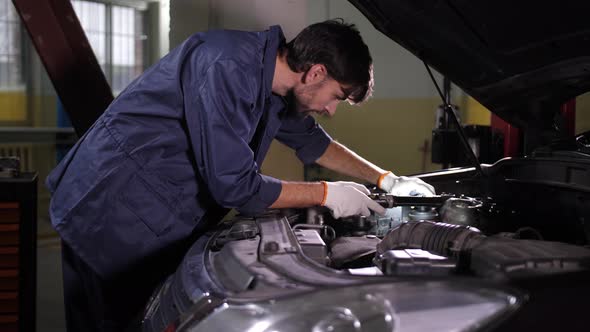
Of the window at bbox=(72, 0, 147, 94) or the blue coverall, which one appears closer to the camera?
the blue coverall

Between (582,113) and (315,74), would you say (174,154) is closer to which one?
(315,74)

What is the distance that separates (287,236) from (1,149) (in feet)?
15.9

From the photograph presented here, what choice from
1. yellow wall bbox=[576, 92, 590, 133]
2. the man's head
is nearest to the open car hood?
the man's head

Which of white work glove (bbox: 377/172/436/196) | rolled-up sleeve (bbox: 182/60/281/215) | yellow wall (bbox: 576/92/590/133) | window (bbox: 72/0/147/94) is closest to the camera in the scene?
rolled-up sleeve (bbox: 182/60/281/215)

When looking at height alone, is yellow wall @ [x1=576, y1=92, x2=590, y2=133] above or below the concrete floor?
above

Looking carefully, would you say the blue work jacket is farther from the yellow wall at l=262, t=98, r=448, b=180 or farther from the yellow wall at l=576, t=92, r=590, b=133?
the yellow wall at l=262, t=98, r=448, b=180

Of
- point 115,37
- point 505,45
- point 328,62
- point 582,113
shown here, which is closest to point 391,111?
point 115,37

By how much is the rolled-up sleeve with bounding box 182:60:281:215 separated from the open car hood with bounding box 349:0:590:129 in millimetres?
595

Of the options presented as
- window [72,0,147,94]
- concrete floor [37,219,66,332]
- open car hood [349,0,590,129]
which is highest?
window [72,0,147,94]

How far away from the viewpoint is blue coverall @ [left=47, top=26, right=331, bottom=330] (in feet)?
5.00

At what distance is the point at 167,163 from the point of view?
1.66 meters

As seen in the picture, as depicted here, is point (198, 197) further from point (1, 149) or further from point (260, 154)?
point (1, 149)

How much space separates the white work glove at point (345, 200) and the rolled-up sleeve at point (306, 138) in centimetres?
41

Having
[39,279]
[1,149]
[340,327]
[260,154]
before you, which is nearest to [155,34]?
[1,149]
